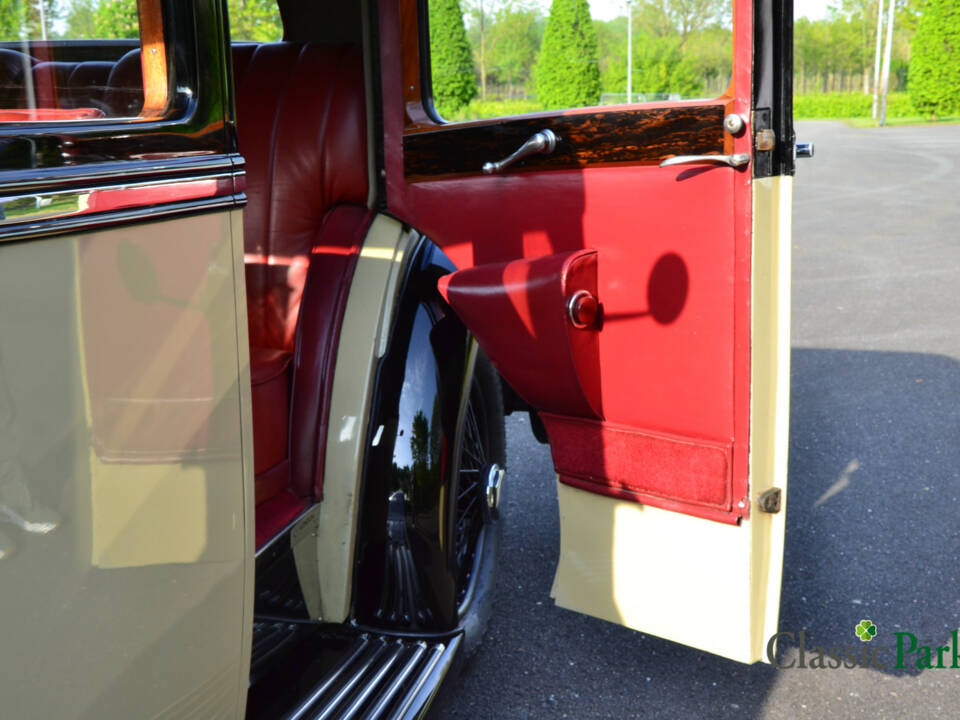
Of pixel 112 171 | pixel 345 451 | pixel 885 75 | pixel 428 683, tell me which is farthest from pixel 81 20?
pixel 885 75

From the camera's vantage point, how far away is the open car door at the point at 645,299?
1820mm

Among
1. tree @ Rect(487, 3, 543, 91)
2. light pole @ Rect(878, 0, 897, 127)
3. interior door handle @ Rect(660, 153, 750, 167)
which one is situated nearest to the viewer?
interior door handle @ Rect(660, 153, 750, 167)

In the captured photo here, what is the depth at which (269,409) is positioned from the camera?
198 cm

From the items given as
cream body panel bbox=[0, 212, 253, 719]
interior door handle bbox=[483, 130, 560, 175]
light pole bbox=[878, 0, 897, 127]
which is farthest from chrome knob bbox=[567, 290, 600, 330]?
light pole bbox=[878, 0, 897, 127]

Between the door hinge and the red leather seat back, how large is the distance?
3.60ft

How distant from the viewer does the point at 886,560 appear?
9.71 ft

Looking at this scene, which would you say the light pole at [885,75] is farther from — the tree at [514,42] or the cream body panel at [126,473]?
the cream body panel at [126,473]

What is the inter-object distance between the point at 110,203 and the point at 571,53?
4.00ft

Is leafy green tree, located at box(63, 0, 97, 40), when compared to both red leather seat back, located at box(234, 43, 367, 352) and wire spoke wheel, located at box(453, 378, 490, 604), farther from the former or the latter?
wire spoke wheel, located at box(453, 378, 490, 604)

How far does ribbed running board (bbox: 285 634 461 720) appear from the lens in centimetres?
181

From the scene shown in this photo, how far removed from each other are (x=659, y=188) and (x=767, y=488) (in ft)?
2.15

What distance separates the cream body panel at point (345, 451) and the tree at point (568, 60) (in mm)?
A: 576

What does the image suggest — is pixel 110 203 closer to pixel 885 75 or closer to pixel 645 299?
pixel 645 299

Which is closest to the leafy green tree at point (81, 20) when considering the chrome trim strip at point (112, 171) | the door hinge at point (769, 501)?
the chrome trim strip at point (112, 171)
